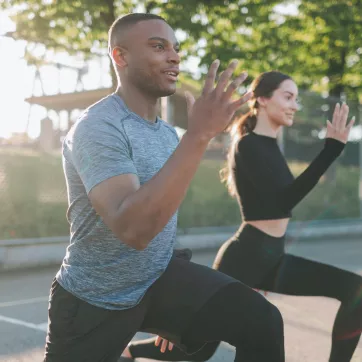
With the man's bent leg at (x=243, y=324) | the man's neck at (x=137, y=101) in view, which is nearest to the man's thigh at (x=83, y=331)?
the man's bent leg at (x=243, y=324)

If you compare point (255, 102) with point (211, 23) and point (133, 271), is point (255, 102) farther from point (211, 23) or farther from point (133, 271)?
point (211, 23)

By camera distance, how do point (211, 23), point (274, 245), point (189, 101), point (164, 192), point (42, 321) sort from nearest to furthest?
point (164, 192), point (189, 101), point (274, 245), point (42, 321), point (211, 23)

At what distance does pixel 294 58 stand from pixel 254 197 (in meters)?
9.44

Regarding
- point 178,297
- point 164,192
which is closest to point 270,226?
point 178,297

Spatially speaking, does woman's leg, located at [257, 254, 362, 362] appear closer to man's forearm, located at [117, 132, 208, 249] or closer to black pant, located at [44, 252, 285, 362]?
black pant, located at [44, 252, 285, 362]

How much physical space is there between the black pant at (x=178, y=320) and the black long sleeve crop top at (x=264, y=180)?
107 centimetres

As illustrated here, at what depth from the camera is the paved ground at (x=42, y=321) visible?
4797mm

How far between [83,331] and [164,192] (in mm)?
758

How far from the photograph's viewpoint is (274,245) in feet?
12.4

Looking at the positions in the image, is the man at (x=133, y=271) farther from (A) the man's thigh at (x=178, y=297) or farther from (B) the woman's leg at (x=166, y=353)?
(B) the woman's leg at (x=166, y=353)

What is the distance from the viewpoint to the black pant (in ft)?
8.11

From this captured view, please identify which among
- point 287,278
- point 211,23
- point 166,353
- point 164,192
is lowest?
point 166,353

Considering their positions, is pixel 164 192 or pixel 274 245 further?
pixel 274 245

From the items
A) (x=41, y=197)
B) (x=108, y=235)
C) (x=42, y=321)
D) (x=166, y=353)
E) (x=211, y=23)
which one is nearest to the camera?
(x=108, y=235)
